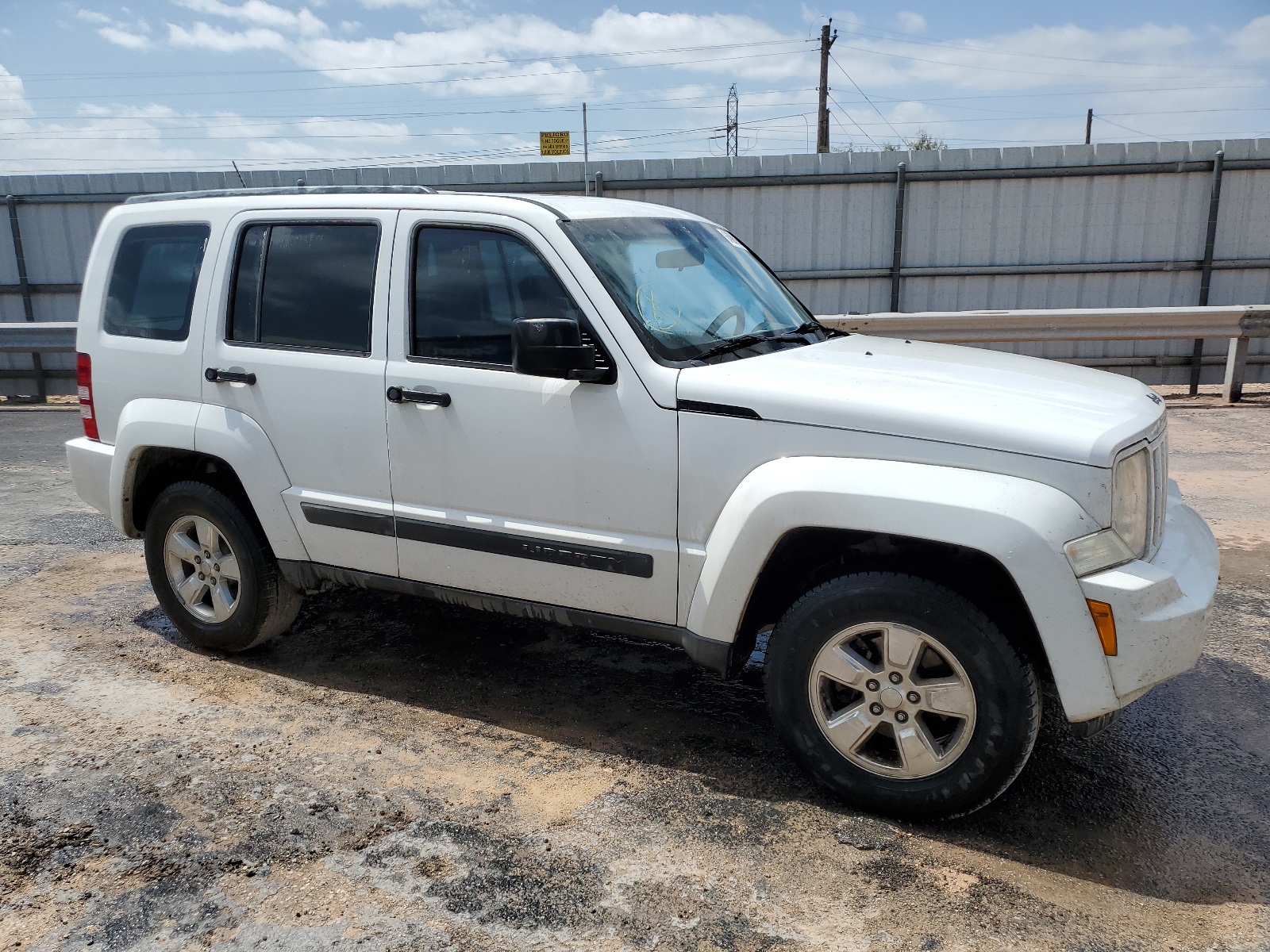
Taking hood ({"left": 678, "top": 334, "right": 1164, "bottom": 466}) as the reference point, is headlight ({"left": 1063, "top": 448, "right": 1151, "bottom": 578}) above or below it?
below

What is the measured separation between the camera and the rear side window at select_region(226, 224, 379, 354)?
155 inches

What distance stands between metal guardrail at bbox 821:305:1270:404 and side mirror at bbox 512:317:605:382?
7450 mm

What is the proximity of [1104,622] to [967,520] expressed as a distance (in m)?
0.47

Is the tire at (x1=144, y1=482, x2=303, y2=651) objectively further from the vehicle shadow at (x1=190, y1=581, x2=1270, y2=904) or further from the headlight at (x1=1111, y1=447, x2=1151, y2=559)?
the headlight at (x1=1111, y1=447, x2=1151, y2=559)

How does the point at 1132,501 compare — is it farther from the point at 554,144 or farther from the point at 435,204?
the point at 554,144

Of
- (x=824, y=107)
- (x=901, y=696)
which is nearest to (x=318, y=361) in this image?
(x=901, y=696)

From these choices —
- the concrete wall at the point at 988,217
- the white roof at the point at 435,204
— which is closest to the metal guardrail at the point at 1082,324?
the concrete wall at the point at 988,217

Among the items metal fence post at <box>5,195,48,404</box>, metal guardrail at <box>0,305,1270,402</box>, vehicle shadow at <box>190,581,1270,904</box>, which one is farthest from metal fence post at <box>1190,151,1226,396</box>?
metal fence post at <box>5,195,48,404</box>

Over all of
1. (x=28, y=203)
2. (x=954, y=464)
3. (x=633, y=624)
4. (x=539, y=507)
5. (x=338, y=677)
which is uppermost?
(x=28, y=203)

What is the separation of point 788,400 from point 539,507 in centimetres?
101

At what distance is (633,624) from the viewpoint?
3549mm

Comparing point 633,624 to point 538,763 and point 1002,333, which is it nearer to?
point 538,763

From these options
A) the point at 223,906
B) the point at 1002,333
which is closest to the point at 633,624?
the point at 223,906

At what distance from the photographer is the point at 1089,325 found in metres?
10.8
